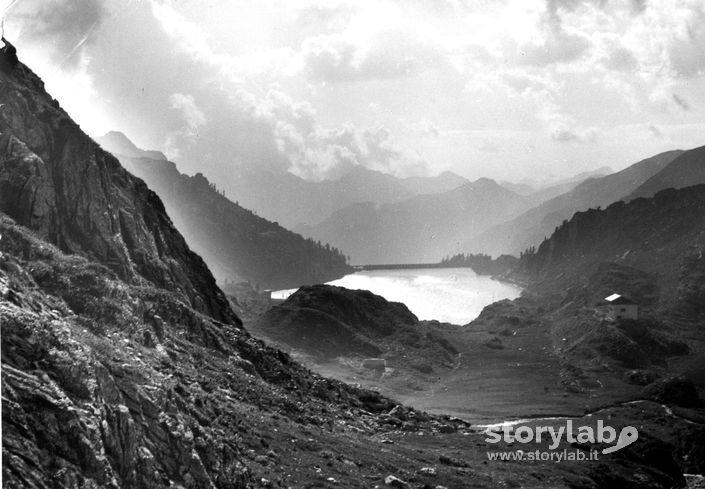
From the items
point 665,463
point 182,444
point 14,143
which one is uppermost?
point 14,143

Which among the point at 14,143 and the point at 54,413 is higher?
the point at 14,143

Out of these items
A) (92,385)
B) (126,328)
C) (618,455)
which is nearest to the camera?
(92,385)

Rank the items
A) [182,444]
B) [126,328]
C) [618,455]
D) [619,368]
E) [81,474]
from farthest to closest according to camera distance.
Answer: [619,368] → [618,455] → [126,328] → [182,444] → [81,474]

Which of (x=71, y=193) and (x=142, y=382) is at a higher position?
(x=71, y=193)

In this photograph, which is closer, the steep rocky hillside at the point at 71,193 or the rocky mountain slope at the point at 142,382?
the rocky mountain slope at the point at 142,382

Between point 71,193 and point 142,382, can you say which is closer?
point 142,382

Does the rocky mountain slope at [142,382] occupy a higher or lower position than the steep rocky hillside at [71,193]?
lower

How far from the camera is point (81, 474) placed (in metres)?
27.9

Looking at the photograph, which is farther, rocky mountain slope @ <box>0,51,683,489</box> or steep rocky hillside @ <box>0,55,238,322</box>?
steep rocky hillside @ <box>0,55,238,322</box>

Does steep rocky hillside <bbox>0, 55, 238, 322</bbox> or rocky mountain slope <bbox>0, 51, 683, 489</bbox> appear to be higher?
steep rocky hillside <bbox>0, 55, 238, 322</bbox>

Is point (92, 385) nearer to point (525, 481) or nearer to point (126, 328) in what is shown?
point (126, 328)

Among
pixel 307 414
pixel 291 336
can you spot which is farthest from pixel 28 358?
pixel 291 336

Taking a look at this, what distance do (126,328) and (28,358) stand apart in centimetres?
2663

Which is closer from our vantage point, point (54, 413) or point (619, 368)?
point (54, 413)
